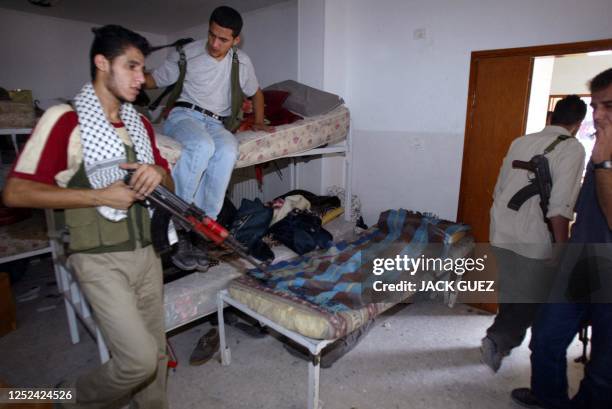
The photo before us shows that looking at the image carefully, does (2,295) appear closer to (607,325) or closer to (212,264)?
(212,264)

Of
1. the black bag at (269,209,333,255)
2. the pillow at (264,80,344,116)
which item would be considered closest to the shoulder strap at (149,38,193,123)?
the pillow at (264,80,344,116)

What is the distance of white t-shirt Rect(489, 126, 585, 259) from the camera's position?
1.96m

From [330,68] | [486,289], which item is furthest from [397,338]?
[330,68]

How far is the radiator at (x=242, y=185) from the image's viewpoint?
→ 4.29 metres

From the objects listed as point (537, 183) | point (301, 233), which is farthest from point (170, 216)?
point (537, 183)

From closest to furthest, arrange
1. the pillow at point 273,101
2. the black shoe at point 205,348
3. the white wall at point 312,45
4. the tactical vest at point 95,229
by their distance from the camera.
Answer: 1. the tactical vest at point 95,229
2. the black shoe at point 205,348
3. the pillow at point 273,101
4. the white wall at point 312,45

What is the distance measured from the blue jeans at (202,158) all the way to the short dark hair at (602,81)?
70.0 inches

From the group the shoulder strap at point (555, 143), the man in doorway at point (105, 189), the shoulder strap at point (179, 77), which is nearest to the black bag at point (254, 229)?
the shoulder strap at point (179, 77)

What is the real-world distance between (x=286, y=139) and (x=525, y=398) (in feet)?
7.10

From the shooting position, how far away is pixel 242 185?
14.3 ft

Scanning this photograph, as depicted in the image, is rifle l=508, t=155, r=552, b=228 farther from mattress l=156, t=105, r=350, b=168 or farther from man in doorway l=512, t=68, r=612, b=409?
mattress l=156, t=105, r=350, b=168

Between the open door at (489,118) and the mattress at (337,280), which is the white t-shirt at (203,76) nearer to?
the mattress at (337,280)

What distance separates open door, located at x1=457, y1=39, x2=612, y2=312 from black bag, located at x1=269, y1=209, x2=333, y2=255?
4.17 ft

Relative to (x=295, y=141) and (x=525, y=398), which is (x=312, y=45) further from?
(x=525, y=398)
